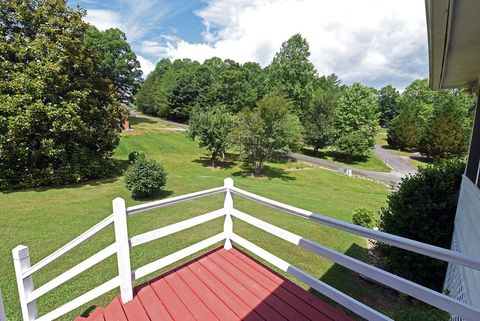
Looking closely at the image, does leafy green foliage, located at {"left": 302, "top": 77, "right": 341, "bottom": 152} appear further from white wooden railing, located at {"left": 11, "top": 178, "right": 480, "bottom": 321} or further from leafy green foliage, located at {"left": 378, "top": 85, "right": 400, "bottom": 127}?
leafy green foliage, located at {"left": 378, "top": 85, "right": 400, "bottom": 127}

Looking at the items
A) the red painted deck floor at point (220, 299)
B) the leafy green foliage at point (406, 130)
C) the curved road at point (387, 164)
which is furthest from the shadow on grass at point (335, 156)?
the red painted deck floor at point (220, 299)

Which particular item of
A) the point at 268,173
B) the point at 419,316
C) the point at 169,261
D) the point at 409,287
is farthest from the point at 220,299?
the point at 268,173

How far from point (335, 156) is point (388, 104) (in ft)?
153

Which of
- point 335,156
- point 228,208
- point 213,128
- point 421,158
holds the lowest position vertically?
point 335,156

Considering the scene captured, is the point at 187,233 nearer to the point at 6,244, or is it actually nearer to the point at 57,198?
the point at 6,244

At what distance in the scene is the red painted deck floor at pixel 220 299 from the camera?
255 centimetres

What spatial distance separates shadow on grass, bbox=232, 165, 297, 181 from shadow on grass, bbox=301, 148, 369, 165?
10991mm

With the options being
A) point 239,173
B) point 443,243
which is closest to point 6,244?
point 443,243

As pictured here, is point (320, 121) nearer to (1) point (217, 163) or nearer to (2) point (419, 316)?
(1) point (217, 163)

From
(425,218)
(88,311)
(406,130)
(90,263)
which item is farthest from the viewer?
(406,130)

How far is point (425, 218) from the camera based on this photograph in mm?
4965

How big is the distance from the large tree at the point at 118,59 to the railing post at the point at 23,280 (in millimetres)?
34697

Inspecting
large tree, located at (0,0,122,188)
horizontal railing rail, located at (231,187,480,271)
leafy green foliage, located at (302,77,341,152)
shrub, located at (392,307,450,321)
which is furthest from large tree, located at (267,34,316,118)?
horizontal railing rail, located at (231,187,480,271)

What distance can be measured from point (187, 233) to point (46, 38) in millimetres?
11161
